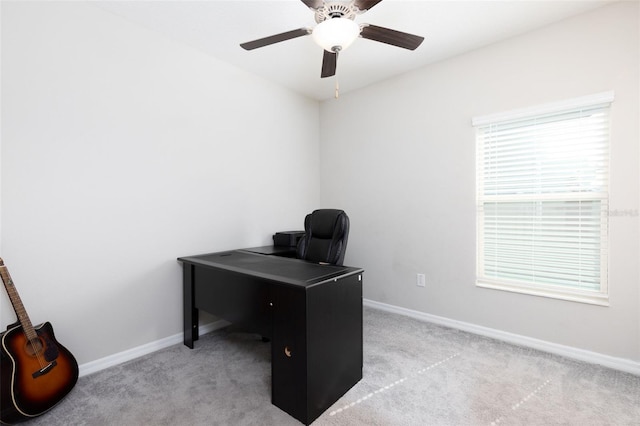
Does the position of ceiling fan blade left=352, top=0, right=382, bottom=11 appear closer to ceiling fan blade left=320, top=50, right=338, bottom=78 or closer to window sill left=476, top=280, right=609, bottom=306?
ceiling fan blade left=320, top=50, right=338, bottom=78

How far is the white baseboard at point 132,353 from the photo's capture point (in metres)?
2.04

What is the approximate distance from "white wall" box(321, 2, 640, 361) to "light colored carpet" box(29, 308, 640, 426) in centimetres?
36

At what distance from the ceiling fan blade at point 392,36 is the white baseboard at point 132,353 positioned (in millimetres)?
2695

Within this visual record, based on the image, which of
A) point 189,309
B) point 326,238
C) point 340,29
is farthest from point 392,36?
point 189,309

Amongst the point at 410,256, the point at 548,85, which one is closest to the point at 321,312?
the point at 410,256

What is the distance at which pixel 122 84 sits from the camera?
2197 millimetres

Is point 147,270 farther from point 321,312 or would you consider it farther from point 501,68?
point 501,68

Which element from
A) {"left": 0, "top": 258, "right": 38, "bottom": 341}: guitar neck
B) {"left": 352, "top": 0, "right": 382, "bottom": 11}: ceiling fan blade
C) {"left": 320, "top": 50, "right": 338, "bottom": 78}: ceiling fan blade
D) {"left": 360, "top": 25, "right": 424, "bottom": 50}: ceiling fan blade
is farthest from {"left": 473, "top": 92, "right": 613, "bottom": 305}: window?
{"left": 0, "top": 258, "right": 38, "bottom": 341}: guitar neck

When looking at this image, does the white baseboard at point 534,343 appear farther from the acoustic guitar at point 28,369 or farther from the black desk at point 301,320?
the acoustic guitar at point 28,369

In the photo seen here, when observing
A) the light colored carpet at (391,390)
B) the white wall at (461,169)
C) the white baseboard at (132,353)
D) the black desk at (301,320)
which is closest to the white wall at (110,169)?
the white baseboard at (132,353)

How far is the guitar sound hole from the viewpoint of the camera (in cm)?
162

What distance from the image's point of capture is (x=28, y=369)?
5.19ft

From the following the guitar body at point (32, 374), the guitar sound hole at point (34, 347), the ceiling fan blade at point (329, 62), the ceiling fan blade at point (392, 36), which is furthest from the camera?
the ceiling fan blade at point (329, 62)

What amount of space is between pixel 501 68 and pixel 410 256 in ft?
6.23
